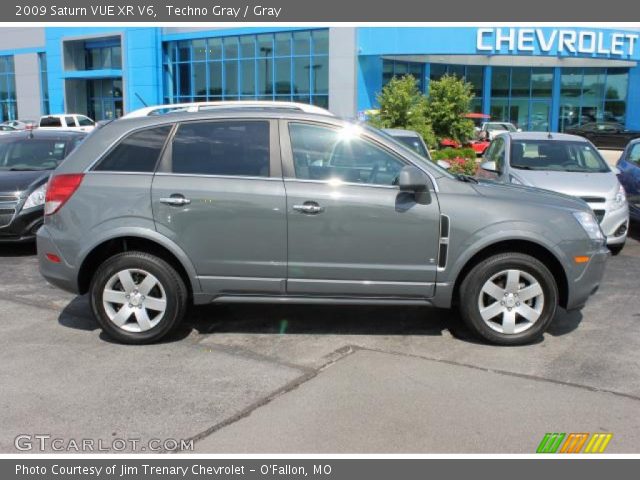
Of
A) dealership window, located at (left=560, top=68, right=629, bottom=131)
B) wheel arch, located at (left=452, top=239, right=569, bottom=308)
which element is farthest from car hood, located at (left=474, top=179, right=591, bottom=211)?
dealership window, located at (left=560, top=68, right=629, bottom=131)

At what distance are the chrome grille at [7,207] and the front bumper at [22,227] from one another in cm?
6

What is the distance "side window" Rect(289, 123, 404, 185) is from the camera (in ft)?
16.2

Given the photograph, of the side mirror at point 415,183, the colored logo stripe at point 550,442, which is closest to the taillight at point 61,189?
the side mirror at point 415,183

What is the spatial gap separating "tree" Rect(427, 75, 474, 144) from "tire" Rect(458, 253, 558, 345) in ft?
60.1

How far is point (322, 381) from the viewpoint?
4355mm

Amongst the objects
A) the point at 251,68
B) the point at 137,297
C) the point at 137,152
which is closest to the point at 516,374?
the point at 137,297

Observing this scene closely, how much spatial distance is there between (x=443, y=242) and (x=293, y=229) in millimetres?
1173

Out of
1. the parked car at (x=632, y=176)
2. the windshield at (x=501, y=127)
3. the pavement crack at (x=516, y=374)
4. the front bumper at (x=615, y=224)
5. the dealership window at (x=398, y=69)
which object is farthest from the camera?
the dealership window at (x=398, y=69)

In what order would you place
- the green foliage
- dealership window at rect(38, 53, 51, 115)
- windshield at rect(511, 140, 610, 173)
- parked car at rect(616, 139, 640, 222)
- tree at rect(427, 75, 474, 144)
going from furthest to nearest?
dealership window at rect(38, 53, 51, 115) < tree at rect(427, 75, 474, 144) < the green foliage < parked car at rect(616, 139, 640, 222) < windshield at rect(511, 140, 610, 173)

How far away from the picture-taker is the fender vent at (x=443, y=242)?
4.87 meters

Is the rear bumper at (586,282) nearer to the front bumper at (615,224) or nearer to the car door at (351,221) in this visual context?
the car door at (351,221)

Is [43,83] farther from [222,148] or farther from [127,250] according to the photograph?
[222,148]

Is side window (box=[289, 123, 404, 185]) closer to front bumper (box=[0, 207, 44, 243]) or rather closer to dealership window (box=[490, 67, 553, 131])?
front bumper (box=[0, 207, 44, 243])

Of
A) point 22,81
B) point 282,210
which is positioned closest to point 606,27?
point 282,210
